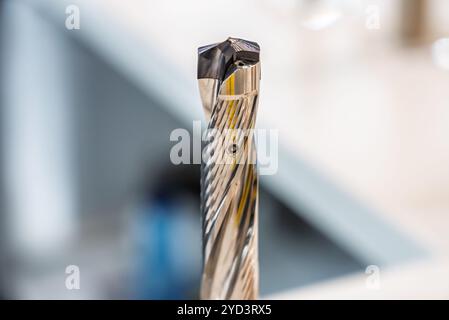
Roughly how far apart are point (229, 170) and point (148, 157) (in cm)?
71

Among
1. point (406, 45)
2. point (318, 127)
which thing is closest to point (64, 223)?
point (318, 127)

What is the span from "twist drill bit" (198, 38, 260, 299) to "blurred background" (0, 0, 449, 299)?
532 millimetres

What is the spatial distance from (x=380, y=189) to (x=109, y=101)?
2.30ft

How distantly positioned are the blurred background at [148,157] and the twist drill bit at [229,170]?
0.53m

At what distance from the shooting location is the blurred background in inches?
38.8

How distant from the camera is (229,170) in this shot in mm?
354

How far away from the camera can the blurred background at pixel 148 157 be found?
99cm
